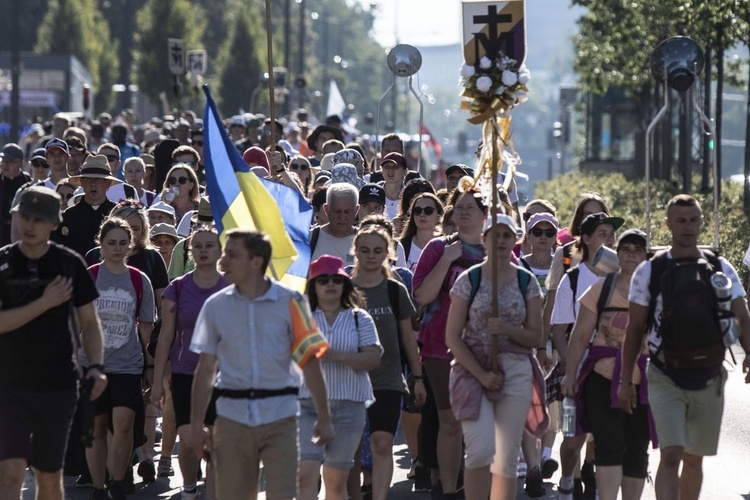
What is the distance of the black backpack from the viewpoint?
337 inches

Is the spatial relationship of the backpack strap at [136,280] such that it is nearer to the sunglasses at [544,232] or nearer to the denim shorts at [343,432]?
the denim shorts at [343,432]

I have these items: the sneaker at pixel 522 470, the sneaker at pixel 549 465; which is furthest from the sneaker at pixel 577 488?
the sneaker at pixel 522 470

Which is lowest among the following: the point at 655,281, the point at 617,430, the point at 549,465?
the point at 549,465

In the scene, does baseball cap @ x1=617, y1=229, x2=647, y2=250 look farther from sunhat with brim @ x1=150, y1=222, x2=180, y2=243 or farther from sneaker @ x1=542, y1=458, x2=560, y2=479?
sunhat with brim @ x1=150, y1=222, x2=180, y2=243

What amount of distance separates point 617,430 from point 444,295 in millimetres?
1329

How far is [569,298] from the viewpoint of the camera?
1009 cm

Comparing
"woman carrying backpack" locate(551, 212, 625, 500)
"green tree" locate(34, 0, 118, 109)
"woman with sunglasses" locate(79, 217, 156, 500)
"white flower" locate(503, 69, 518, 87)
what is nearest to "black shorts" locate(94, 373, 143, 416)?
"woman with sunglasses" locate(79, 217, 156, 500)

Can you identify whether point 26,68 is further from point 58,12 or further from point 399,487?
point 399,487

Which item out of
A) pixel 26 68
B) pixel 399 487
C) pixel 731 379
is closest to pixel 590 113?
pixel 26 68

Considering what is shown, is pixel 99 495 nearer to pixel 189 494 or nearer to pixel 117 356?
pixel 189 494

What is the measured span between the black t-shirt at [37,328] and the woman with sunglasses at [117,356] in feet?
6.85

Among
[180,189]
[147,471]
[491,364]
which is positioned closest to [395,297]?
[491,364]

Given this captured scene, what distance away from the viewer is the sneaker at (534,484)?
1038 centimetres

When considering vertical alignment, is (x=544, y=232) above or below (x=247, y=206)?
below
